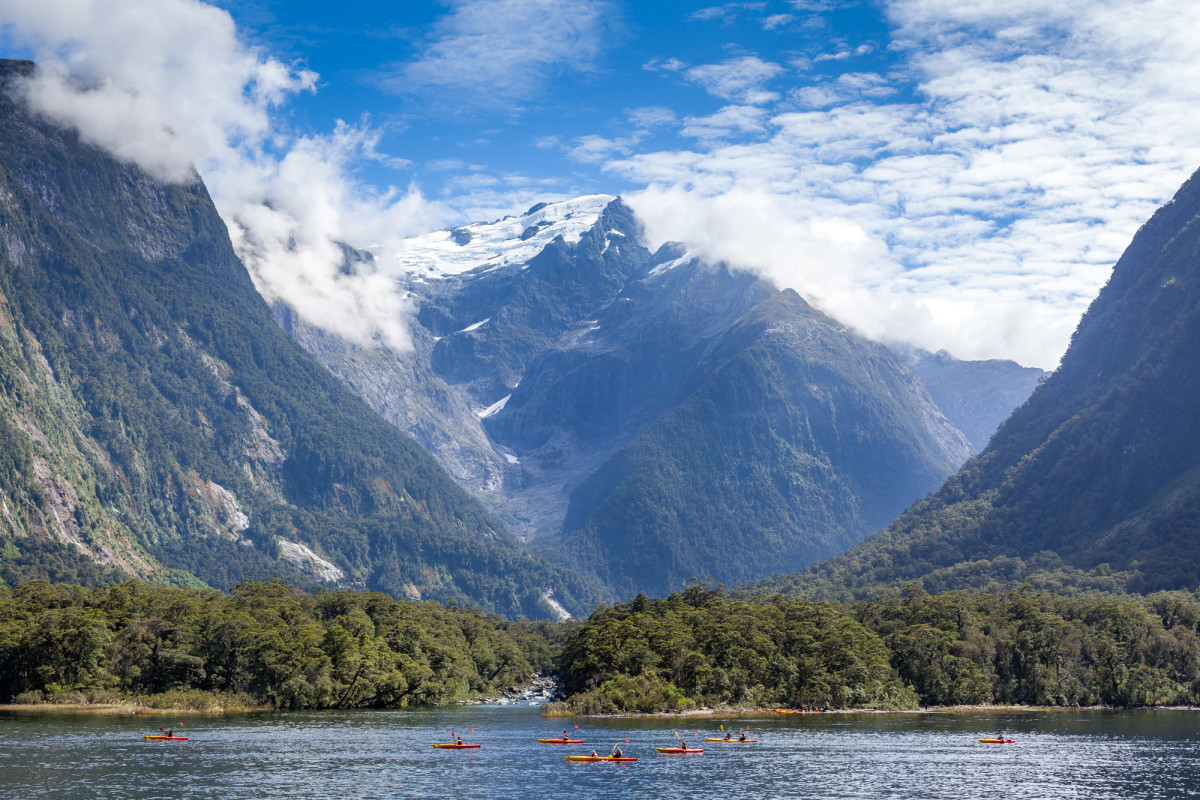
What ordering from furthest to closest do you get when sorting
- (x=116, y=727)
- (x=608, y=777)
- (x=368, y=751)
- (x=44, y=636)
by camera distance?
(x=44, y=636)
(x=116, y=727)
(x=368, y=751)
(x=608, y=777)

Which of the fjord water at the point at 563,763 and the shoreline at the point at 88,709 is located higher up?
the shoreline at the point at 88,709

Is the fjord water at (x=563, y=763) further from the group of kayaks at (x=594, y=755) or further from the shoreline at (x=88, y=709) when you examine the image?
the shoreline at (x=88, y=709)

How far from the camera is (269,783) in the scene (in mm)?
120438

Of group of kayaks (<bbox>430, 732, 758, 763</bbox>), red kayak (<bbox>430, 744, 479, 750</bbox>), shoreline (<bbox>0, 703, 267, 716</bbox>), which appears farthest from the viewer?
shoreline (<bbox>0, 703, 267, 716</bbox>)

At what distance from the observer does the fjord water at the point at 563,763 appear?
11856 cm

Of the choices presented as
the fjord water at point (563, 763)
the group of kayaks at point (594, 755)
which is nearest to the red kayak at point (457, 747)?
the group of kayaks at point (594, 755)

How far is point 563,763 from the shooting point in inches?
5620

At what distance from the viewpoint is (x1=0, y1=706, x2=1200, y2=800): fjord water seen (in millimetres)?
118562

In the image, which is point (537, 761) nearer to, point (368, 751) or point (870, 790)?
point (368, 751)

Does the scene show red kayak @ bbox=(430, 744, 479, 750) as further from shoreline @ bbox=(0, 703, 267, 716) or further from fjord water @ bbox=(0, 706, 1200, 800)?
shoreline @ bbox=(0, 703, 267, 716)

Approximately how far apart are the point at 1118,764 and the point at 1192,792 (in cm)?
2242

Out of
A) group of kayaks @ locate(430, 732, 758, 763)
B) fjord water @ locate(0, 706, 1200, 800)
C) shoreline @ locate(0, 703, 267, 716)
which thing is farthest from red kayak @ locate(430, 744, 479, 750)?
shoreline @ locate(0, 703, 267, 716)

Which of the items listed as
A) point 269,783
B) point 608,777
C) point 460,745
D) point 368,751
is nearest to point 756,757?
point 608,777

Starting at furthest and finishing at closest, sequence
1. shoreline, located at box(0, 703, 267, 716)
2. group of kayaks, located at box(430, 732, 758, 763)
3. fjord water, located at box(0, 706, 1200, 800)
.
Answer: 1. shoreline, located at box(0, 703, 267, 716)
2. group of kayaks, located at box(430, 732, 758, 763)
3. fjord water, located at box(0, 706, 1200, 800)
